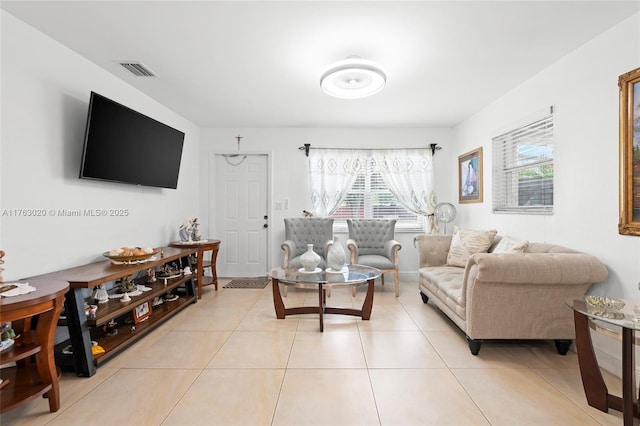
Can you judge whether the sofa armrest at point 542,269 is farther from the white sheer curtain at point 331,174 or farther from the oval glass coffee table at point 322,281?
the white sheer curtain at point 331,174

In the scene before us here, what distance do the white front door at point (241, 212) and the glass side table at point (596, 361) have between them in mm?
4072

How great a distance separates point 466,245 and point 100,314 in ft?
11.3

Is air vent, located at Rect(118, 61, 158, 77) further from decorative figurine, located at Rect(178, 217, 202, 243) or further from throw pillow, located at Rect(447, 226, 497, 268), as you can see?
throw pillow, located at Rect(447, 226, 497, 268)

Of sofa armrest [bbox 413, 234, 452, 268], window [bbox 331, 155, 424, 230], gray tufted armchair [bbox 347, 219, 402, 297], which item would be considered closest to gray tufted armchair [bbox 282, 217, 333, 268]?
gray tufted armchair [bbox 347, 219, 402, 297]

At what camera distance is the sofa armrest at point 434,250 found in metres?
3.77

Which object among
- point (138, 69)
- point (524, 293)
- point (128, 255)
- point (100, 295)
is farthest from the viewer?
point (138, 69)

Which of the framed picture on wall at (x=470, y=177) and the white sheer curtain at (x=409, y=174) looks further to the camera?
the white sheer curtain at (x=409, y=174)

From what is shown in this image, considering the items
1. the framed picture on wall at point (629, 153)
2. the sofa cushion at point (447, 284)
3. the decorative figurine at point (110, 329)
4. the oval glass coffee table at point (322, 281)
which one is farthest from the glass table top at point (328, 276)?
the framed picture on wall at point (629, 153)

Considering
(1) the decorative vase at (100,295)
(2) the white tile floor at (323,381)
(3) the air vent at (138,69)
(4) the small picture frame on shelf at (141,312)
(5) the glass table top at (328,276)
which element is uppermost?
(3) the air vent at (138,69)

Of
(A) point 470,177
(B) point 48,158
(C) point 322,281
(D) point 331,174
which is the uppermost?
(D) point 331,174

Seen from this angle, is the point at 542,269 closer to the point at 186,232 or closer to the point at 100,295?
the point at 100,295

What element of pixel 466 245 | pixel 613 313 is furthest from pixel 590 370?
pixel 466 245

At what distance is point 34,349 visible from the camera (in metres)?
1.67

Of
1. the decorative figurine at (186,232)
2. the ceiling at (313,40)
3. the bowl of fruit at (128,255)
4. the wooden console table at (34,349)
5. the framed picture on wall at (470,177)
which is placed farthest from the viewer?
the framed picture on wall at (470,177)
